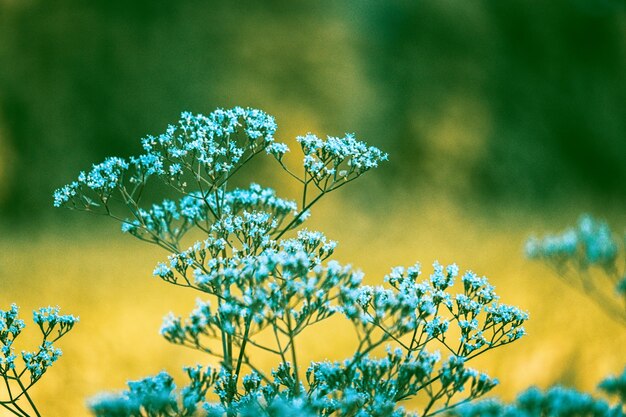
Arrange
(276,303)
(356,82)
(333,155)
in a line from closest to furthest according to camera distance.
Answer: (276,303)
(333,155)
(356,82)

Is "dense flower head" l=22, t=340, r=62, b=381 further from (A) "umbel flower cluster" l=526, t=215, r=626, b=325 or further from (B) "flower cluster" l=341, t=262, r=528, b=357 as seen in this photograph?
(A) "umbel flower cluster" l=526, t=215, r=626, b=325

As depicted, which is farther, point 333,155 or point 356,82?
point 356,82

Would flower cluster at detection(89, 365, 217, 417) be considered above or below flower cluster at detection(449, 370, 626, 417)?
above

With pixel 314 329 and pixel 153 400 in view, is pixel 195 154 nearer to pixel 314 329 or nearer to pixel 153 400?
pixel 153 400

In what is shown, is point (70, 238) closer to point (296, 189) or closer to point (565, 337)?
point (296, 189)

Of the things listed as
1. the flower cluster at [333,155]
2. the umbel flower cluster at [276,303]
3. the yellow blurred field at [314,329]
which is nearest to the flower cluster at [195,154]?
the umbel flower cluster at [276,303]

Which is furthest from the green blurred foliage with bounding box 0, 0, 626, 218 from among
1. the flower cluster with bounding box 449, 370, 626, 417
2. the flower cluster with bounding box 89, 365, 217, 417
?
the flower cluster with bounding box 449, 370, 626, 417

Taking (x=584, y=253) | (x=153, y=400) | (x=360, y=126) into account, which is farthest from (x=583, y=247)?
(x=360, y=126)
